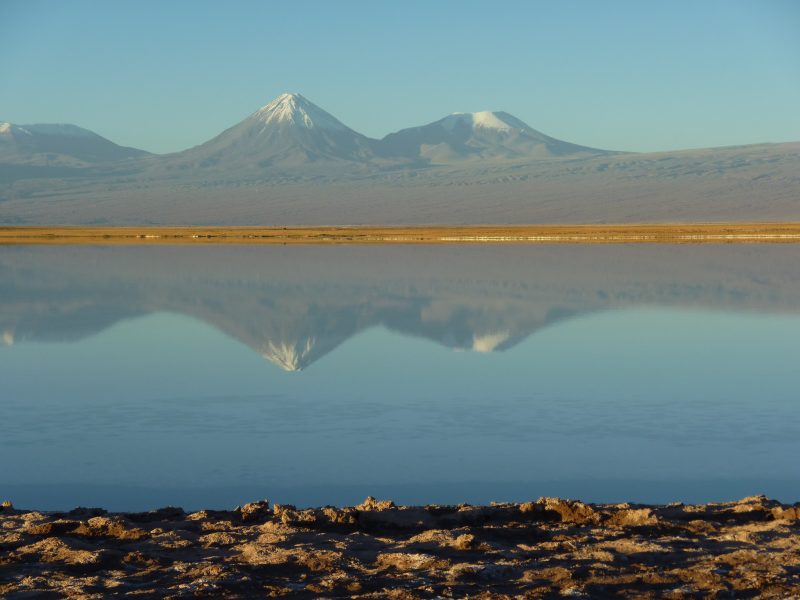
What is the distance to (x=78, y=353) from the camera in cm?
1248

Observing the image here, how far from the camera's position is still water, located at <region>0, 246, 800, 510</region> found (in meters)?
6.75

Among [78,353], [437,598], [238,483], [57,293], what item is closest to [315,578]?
[437,598]

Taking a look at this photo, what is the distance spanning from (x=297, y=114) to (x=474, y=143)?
2948 centimetres

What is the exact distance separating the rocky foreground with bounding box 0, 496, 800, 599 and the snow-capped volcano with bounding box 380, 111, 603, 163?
164 metres

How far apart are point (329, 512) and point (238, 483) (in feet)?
4.37

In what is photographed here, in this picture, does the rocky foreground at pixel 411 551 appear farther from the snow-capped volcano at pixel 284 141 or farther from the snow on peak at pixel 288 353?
the snow-capped volcano at pixel 284 141

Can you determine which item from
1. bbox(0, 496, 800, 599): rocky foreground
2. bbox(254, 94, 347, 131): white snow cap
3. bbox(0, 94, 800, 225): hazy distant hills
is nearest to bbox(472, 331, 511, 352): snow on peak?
bbox(0, 496, 800, 599): rocky foreground

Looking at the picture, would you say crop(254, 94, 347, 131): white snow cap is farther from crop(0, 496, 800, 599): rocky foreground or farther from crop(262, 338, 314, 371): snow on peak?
crop(0, 496, 800, 599): rocky foreground

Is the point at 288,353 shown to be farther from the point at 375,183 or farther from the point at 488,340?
the point at 375,183

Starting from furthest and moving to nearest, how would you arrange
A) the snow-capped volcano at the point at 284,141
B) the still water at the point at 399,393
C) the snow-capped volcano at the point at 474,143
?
the snow-capped volcano at the point at 474,143 → the snow-capped volcano at the point at 284,141 → the still water at the point at 399,393

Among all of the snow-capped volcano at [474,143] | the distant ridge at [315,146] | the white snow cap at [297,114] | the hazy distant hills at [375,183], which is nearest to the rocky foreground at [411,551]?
the hazy distant hills at [375,183]

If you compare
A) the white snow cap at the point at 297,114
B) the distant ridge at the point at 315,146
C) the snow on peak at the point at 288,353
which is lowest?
the snow on peak at the point at 288,353

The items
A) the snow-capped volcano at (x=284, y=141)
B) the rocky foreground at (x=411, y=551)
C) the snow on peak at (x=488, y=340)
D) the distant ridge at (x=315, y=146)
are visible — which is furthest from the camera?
the distant ridge at (x=315, y=146)

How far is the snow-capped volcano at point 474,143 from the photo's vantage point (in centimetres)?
17488
